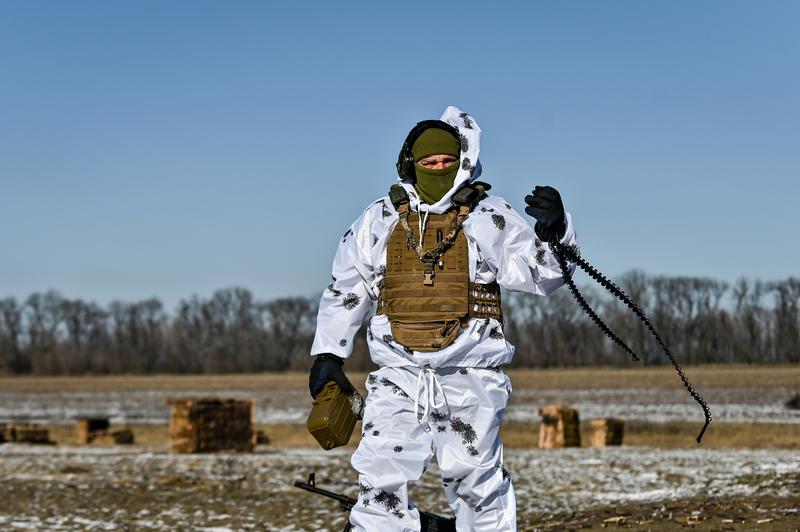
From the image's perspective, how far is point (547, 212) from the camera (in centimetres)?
539

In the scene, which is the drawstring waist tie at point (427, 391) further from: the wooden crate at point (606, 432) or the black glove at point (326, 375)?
the wooden crate at point (606, 432)

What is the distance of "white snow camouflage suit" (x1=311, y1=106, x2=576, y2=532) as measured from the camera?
540 centimetres

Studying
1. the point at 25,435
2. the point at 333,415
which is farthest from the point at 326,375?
the point at 25,435

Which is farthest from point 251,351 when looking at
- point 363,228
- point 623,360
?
point 363,228

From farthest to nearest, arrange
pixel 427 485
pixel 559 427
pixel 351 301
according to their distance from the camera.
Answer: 1. pixel 559 427
2. pixel 427 485
3. pixel 351 301

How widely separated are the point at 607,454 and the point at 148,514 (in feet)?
30.4

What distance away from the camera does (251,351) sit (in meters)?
120

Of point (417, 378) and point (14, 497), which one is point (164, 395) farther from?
point (417, 378)

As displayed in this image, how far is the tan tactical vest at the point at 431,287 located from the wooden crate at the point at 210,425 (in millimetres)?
13821

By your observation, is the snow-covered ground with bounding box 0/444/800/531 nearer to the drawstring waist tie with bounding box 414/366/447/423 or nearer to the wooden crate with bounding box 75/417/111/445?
the drawstring waist tie with bounding box 414/366/447/423

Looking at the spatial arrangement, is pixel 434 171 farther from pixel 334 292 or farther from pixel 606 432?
pixel 606 432

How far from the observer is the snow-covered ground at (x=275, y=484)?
10867mm

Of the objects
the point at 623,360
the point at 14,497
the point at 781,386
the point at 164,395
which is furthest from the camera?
the point at 623,360

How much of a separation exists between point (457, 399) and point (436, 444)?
0.26 meters
